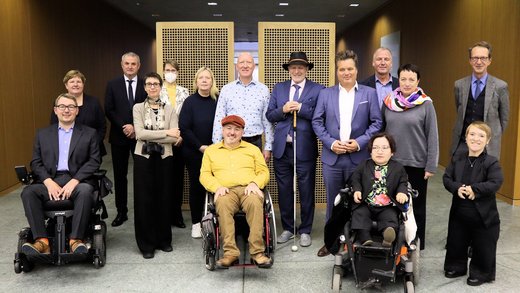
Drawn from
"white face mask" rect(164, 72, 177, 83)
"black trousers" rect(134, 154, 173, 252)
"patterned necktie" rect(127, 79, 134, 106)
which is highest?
"white face mask" rect(164, 72, 177, 83)

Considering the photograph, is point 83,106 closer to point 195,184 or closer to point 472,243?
point 195,184

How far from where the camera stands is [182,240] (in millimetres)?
4156

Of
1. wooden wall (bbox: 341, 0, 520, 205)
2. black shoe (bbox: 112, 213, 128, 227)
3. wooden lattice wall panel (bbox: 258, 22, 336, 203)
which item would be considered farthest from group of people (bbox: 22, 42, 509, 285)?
wooden wall (bbox: 341, 0, 520, 205)

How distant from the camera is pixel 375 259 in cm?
291

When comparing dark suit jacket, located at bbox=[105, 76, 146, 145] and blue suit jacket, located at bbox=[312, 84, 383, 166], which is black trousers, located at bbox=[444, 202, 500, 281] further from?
dark suit jacket, located at bbox=[105, 76, 146, 145]

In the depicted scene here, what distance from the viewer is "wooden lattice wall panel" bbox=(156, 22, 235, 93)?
Answer: 4.90 m

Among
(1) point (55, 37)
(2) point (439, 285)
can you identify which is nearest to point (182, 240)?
(2) point (439, 285)

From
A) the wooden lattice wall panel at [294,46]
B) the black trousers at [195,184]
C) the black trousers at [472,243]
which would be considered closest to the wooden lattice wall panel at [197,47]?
the wooden lattice wall panel at [294,46]

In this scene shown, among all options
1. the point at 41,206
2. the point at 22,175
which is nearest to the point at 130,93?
the point at 22,175

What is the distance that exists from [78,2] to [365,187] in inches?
305

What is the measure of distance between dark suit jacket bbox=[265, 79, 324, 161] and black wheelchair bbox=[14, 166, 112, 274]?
138 cm

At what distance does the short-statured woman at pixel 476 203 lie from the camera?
10.1ft

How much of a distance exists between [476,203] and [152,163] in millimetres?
2286

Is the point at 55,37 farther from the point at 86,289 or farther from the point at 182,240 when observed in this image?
the point at 86,289
